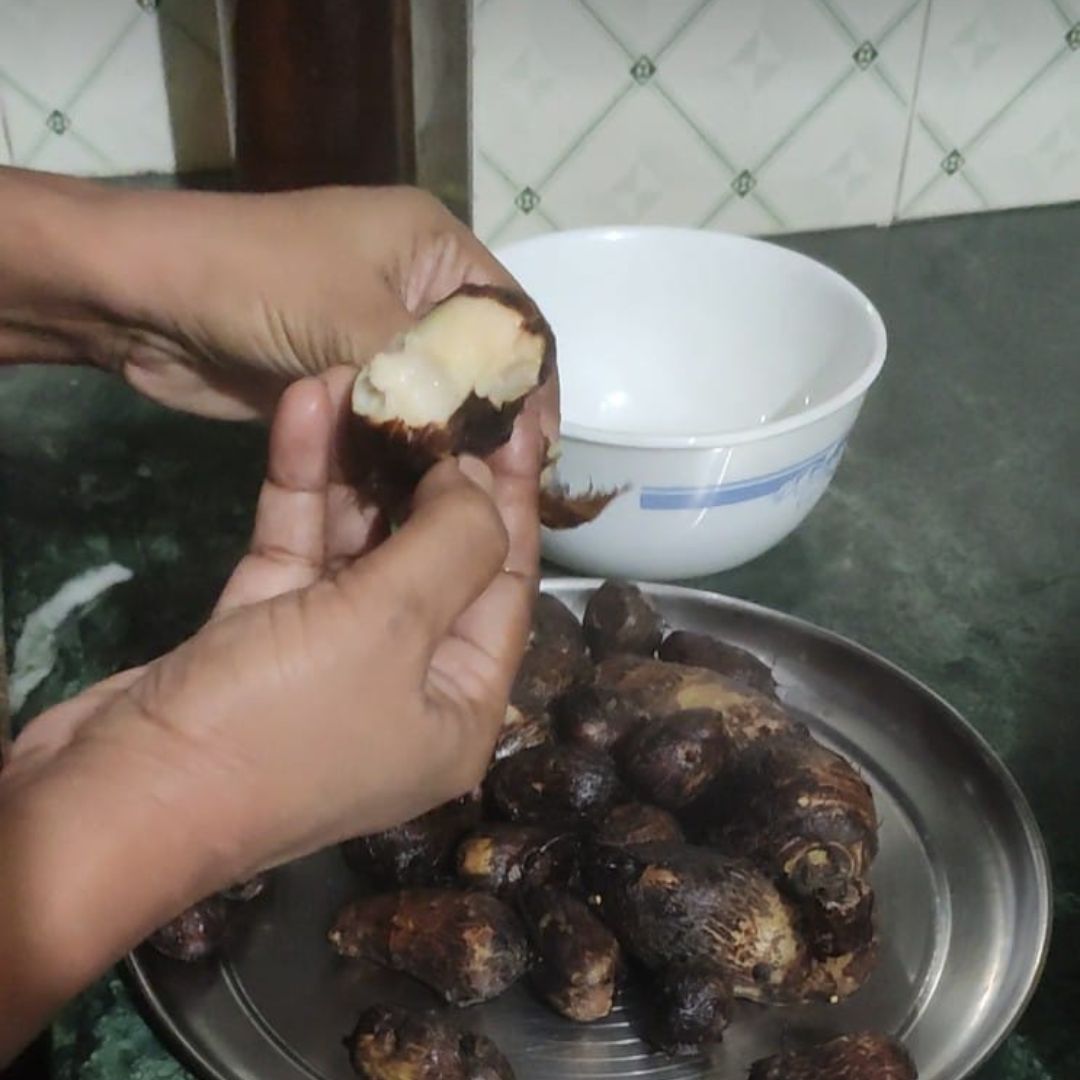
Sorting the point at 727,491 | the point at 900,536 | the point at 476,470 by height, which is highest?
the point at 476,470

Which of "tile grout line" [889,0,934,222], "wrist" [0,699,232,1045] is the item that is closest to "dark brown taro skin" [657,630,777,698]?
"wrist" [0,699,232,1045]

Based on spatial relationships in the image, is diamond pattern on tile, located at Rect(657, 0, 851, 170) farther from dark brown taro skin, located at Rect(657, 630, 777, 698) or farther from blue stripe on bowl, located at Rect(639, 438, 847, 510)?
dark brown taro skin, located at Rect(657, 630, 777, 698)

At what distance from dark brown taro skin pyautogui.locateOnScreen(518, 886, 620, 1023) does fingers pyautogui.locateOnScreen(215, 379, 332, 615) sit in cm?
19

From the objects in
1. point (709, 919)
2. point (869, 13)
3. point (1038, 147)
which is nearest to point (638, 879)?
point (709, 919)

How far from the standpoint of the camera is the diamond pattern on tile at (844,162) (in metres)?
1.24

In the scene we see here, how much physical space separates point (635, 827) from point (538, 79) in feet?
2.28

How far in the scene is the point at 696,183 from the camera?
4.12 feet

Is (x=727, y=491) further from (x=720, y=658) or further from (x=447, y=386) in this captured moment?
(x=447, y=386)

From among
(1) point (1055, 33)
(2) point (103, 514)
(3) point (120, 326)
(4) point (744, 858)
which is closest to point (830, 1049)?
(4) point (744, 858)

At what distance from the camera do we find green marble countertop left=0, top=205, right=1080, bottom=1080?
0.77m

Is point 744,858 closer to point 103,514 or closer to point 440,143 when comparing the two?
point 103,514

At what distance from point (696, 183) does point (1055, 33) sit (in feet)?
1.09

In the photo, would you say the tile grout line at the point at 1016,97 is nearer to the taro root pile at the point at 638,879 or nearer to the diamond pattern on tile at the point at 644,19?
the diamond pattern on tile at the point at 644,19

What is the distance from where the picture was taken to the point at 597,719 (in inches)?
29.6
